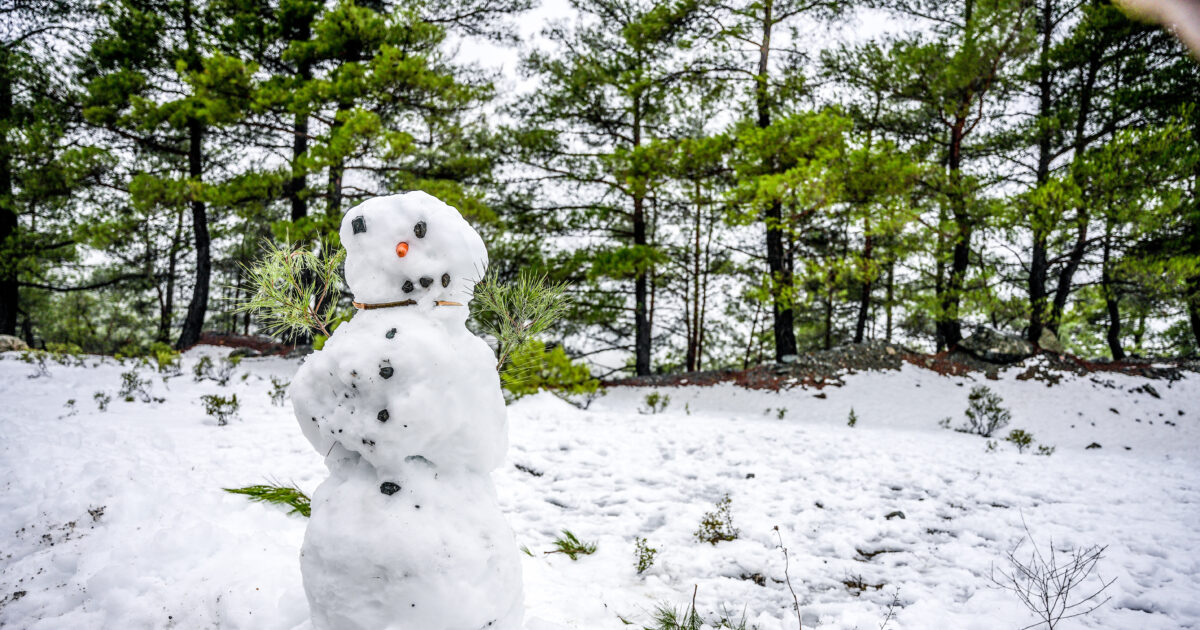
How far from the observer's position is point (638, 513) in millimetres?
3949

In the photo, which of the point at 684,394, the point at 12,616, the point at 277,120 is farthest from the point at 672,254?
the point at 12,616

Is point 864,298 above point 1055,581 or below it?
above

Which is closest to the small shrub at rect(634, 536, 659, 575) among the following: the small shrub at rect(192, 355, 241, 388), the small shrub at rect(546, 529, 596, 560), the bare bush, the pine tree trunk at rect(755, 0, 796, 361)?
the small shrub at rect(546, 529, 596, 560)

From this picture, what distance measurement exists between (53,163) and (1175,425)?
18160 millimetres

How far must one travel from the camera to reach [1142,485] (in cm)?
460

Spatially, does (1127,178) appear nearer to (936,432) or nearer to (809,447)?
(936,432)

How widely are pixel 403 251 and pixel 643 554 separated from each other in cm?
244

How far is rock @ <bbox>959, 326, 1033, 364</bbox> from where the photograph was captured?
911cm

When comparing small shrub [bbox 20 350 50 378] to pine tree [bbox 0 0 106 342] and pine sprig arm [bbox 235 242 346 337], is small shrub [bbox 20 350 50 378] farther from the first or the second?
pine sprig arm [bbox 235 242 346 337]

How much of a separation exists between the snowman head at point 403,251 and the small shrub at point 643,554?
6.93 feet

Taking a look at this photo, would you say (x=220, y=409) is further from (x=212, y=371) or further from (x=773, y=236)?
(x=773, y=236)

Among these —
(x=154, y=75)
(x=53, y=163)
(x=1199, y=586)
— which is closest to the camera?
(x=1199, y=586)

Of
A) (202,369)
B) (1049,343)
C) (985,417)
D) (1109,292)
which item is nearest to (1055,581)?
(985,417)

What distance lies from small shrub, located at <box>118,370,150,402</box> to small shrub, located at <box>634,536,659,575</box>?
5480 mm
